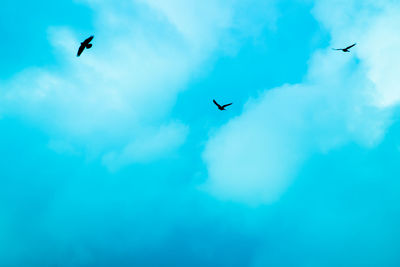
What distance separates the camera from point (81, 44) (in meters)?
39.7
